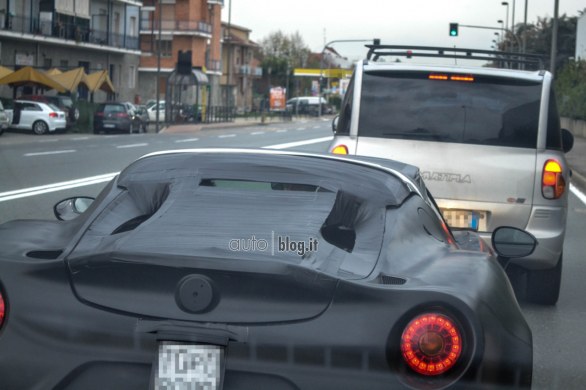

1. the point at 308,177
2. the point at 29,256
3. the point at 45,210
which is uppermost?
the point at 308,177

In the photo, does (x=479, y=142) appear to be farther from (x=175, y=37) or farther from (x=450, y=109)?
(x=175, y=37)

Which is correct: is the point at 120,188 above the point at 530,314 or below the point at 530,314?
above

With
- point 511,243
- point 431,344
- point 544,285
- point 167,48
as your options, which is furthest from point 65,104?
point 167,48

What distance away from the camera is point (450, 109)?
8367 mm

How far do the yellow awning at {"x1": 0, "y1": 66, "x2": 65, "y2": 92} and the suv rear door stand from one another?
131 ft

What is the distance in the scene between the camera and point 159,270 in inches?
133

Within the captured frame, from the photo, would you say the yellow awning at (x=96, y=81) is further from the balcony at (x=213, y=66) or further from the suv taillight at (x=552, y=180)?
the suv taillight at (x=552, y=180)

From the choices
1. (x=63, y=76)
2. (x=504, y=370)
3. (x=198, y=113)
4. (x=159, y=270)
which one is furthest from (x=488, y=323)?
(x=198, y=113)

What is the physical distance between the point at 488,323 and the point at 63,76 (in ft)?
159

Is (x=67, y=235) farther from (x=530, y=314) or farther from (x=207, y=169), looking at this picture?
(x=530, y=314)

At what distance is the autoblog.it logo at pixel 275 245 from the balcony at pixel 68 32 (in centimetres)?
5219

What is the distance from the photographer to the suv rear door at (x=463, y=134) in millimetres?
8164

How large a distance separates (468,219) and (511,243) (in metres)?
2.88

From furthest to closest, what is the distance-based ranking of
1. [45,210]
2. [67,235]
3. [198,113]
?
[198,113]
[45,210]
[67,235]
